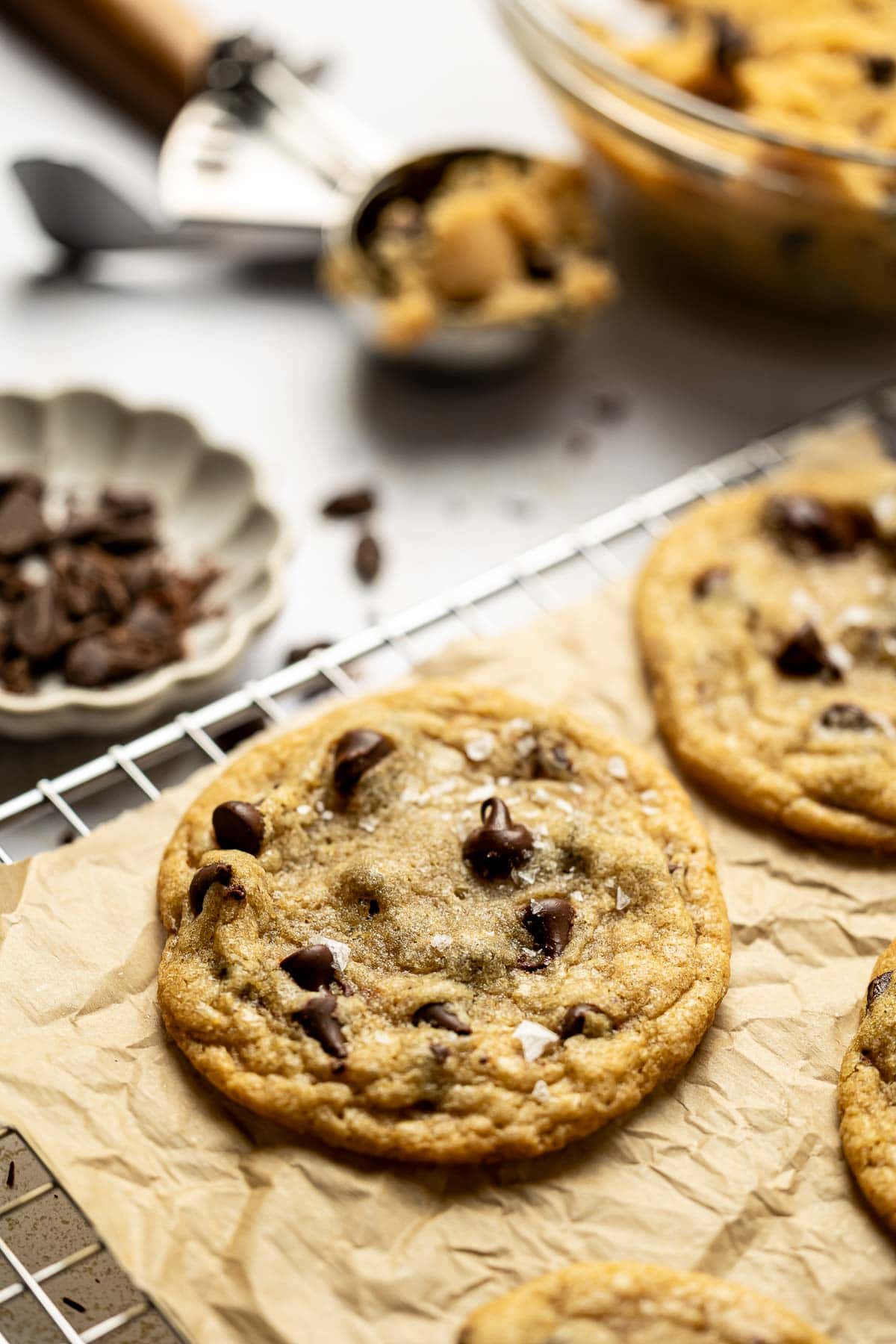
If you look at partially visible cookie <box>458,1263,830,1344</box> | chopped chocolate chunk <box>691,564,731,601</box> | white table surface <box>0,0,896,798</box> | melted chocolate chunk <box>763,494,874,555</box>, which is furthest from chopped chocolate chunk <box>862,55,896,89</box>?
partially visible cookie <box>458,1263,830,1344</box>

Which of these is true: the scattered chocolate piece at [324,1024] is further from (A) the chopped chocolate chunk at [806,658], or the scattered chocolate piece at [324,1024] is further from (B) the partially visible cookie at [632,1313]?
(A) the chopped chocolate chunk at [806,658]

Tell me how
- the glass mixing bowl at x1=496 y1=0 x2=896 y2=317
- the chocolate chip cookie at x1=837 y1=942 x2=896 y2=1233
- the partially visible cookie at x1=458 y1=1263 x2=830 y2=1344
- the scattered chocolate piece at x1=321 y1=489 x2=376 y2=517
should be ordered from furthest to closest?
the scattered chocolate piece at x1=321 y1=489 x2=376 y2=517, the glass mixing bowl at x1=496 y1=0 x2=896 y2=317, the chocolate chip cookie at x1=837 y1=942 x2=896 y2=1233, the partially visible cookie at x1=458 y1=1263 x2=830 y2=1344

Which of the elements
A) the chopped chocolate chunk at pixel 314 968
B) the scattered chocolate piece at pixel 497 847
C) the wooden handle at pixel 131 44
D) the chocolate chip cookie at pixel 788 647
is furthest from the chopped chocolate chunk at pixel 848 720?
the wooden handle at pixel 131 44

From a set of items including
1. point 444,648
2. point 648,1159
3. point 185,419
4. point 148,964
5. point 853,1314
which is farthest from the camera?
point 185,419

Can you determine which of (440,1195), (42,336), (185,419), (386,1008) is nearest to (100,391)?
(185,419)

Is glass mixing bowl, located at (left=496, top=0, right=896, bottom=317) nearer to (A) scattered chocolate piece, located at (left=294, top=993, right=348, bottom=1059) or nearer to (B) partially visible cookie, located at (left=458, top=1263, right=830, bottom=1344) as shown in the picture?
(A) scattered chocolate piece, located at (left=294, top=993, right=348, bottom=1059)

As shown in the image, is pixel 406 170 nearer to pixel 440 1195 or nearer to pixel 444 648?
pixel 444 648

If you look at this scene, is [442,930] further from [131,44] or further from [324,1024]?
[131,44]
